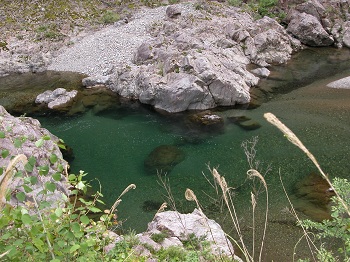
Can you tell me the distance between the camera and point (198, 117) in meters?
23.6

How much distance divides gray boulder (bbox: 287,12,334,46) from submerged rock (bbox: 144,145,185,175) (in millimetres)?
26489

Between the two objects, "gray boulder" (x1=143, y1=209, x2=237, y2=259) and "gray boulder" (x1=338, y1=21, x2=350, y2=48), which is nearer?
"gray boulder" (x1=143, y1=209, x2=237, y2=259)

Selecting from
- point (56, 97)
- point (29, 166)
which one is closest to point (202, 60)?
point (56, 97)

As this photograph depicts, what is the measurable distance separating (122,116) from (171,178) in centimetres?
946

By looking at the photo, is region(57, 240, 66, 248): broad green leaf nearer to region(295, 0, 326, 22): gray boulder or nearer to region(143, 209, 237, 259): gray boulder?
region(143, 209, 237, 259): gray boulder

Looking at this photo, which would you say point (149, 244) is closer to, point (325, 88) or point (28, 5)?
point (325, 88)

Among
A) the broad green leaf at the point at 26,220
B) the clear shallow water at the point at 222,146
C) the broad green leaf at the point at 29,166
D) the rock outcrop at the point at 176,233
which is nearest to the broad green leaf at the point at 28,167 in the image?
the broad green leaf at the point at 29,166

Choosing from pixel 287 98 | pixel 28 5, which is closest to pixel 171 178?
pixel 287 98

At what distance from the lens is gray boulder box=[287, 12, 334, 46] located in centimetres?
3778

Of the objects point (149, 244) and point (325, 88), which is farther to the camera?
point (325, 88)

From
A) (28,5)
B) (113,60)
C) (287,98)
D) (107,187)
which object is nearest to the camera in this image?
(107,187)

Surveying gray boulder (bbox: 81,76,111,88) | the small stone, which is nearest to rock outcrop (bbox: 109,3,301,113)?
the small stone

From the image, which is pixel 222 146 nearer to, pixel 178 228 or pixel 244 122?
pixel 244 122

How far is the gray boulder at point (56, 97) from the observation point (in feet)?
88.4
